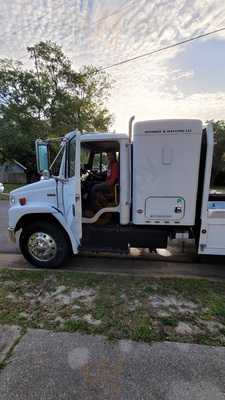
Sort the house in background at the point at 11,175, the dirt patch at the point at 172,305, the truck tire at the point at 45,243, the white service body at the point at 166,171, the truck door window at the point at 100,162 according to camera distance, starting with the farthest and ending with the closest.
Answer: the house in background at the point at 11,175
the truck door window at the point at 100,162
the truck tire at the point at 45,243
the white service body at the point at 166,171
the dirt patch at the point at 172,305

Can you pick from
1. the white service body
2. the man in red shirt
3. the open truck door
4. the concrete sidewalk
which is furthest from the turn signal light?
the concrete sidewalk

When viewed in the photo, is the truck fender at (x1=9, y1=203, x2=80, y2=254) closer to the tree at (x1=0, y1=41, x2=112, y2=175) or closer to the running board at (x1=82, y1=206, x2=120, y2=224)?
the running board at (x1=82, y1=206, x2=120, y2=224)

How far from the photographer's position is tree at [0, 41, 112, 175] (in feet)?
58.7

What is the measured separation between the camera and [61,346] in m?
2.21

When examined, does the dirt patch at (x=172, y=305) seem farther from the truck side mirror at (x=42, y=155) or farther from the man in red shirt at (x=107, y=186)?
the truck side mirror at (x=42, y=155)

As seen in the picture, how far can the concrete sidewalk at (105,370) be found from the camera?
5.74 ft

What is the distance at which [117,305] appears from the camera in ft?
9.47

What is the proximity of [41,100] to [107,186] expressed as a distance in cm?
1711

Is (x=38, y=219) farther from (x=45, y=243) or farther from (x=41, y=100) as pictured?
(x=41, y=100)

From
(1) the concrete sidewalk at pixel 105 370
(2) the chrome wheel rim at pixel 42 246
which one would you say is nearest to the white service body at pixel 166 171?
(2) the chrome wheel rim at pixel 42 246

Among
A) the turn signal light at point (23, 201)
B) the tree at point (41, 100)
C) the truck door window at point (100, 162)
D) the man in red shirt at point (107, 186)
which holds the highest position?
the tree at point (41, 100)

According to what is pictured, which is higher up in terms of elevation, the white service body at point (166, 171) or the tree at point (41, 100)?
the tree at point (41, 100)

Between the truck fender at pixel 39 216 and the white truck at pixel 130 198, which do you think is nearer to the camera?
the white truck at pixel 130 198

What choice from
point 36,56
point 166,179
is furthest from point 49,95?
point 166,179
